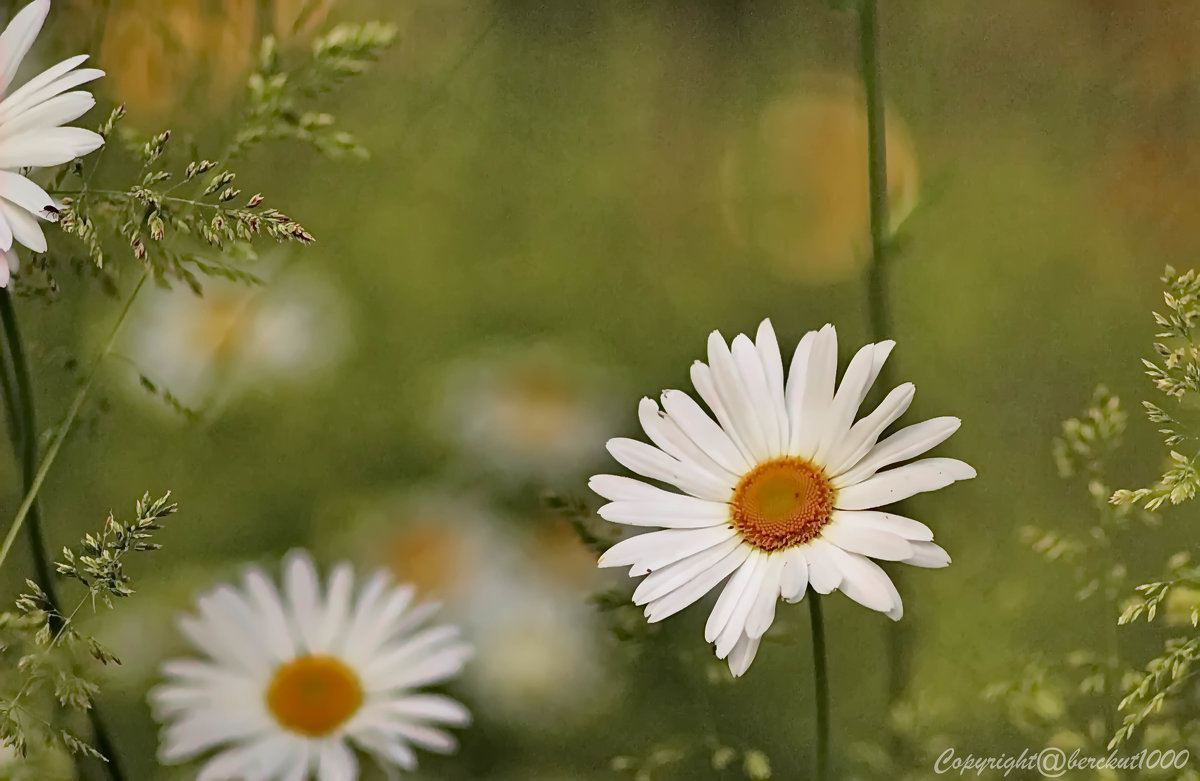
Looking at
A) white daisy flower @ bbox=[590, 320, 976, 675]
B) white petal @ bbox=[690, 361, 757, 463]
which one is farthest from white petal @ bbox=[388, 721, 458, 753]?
white petal @ bbox=[690, 361, 757, 463]

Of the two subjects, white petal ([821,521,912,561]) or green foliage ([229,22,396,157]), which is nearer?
white petal ([821,521,912,561])

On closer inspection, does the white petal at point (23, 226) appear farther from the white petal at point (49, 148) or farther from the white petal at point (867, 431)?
the white petal at point (867, 431)

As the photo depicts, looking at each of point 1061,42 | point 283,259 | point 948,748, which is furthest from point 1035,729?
point 283,259

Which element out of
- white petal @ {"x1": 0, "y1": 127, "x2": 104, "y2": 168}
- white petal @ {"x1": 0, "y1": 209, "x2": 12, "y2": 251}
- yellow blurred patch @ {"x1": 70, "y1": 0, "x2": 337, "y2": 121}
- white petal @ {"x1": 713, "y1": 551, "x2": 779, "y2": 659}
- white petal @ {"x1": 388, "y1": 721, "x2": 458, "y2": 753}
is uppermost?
yellow blurred patch @ {"x1": 70, "y1": 0, "x2": 337, "y2": 121}

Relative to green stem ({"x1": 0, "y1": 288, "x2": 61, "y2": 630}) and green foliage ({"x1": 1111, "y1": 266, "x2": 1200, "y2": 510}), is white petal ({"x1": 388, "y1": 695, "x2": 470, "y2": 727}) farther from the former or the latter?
green foliage ({"x1": 1111, "y1": 266, "x2": 1200, "y2": 510})

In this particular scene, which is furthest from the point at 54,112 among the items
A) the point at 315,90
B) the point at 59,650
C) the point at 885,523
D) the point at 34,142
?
the point at 885,523

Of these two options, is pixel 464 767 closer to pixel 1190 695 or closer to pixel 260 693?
pixel 260 693
